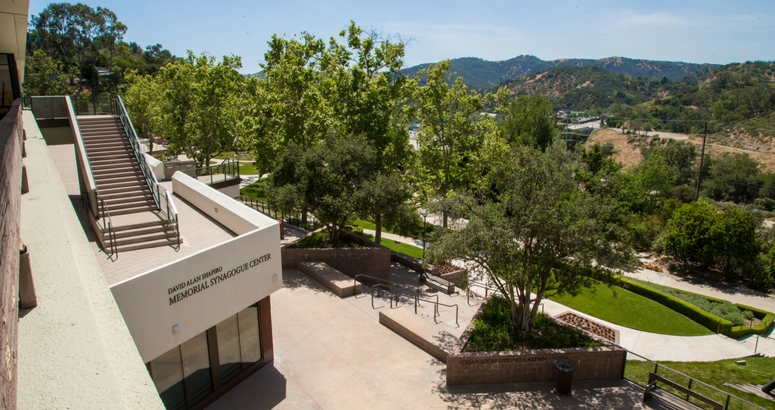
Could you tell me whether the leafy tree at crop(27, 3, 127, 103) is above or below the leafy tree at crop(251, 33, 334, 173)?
above

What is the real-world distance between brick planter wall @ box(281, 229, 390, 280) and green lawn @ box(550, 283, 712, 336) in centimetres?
836

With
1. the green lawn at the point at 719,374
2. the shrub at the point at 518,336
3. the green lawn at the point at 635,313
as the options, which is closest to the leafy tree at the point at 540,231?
the shrub at the point at 518,336

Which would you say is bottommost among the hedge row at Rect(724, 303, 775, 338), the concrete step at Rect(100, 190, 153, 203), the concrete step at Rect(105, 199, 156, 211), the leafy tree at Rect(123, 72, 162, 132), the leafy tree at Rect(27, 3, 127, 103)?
the hedge row at Rect(724, 303, 775, 338)

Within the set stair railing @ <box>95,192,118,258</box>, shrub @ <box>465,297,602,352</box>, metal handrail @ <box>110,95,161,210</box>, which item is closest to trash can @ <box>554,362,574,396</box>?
shrub @ <box>465,297,602,352</box>

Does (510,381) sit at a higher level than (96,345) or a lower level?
lower

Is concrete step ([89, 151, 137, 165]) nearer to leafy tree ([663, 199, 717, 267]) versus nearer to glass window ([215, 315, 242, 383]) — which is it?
glass window ([215, 315, 242, 383])

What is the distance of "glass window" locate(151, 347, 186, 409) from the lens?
9922mm

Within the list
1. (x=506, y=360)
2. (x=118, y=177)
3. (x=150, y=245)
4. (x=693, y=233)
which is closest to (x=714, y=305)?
(x=693, y=233)

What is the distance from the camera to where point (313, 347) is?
45.2ft

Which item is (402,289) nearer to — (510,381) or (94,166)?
(510,381)

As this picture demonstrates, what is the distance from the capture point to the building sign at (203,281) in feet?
31.6

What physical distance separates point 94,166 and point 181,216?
301cm

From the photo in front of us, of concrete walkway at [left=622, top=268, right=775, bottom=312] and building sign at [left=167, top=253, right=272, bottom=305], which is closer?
building sign at [left=167, top=253, right=272, bottom=305]

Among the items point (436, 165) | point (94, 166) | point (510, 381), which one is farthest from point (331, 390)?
point (436, 165)
